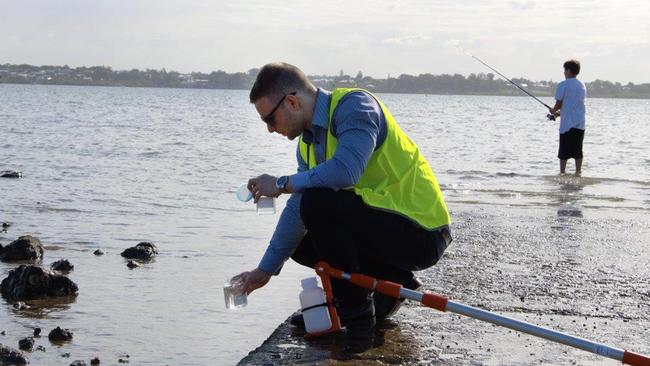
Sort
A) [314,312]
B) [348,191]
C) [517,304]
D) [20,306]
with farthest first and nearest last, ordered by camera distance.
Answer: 1. [20,306]
2. [517,304]
3. [314,312]
4. [348,191]

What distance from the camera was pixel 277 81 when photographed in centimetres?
413

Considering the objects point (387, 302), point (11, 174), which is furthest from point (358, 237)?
point (11, 174)

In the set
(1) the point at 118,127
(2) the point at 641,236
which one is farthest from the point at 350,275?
(1) the point at 118,127

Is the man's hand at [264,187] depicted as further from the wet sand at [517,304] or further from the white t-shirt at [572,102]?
the white t-shirt at [572,102]

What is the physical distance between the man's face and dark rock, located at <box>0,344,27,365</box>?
5.34ft

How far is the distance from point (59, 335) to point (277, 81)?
1950 millimetres

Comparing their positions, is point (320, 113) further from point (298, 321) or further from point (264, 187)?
point (298, 321)

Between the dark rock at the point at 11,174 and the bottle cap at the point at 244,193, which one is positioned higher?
the bottle cap at the point at 244,193

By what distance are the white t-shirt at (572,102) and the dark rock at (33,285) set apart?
9.76 meters

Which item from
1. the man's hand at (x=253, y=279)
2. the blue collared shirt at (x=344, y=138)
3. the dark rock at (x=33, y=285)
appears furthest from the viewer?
the dark rock at (x=33, y=285)

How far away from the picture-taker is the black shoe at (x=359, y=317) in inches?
184

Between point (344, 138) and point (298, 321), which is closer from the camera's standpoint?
point (344, 138)

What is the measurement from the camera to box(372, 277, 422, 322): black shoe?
15.7ft

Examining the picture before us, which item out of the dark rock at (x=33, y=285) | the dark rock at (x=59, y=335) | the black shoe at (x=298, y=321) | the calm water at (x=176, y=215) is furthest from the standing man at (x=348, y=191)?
the dark rock at (x=33, y=285)
